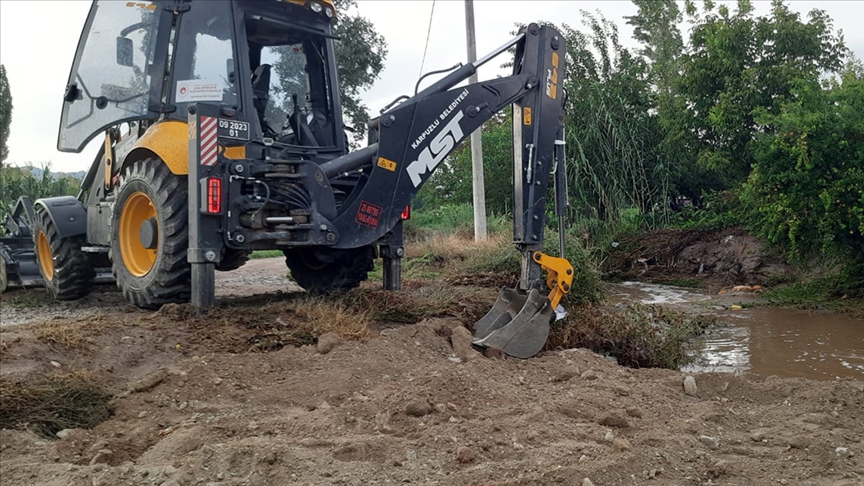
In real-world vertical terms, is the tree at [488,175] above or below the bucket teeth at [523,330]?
above

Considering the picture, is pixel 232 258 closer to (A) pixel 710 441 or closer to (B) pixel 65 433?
(B) pixel 65 433

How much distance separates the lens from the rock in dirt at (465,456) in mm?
3459

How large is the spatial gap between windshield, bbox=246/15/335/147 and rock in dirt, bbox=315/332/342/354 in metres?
2.86

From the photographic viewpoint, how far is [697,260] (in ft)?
44.5

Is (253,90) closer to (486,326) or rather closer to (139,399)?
(486,326)

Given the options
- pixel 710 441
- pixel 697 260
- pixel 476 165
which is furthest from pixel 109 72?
pixel 697 260

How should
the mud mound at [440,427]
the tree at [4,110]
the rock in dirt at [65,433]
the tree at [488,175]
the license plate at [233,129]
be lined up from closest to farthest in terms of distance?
1. the mud mound at [440,427]
2. the rock in dirt at [65,433]
3. the license plate at [233,129]
4. the tree at [488,175]
5. the tree at [4,110]

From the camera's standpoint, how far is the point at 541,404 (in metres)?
4.36

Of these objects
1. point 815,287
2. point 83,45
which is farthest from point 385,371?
point 815,287

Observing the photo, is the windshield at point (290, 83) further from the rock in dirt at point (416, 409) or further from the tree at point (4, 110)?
the tree at point (4, 110)

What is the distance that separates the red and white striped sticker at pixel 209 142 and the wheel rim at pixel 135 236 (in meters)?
1.19

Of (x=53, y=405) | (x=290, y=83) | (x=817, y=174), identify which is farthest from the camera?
(x=817, y=174)

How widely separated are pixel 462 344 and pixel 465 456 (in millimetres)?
2190

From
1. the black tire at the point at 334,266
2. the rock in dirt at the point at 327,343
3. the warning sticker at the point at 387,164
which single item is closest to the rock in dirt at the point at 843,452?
the rock in dirt at the point at 327,343
